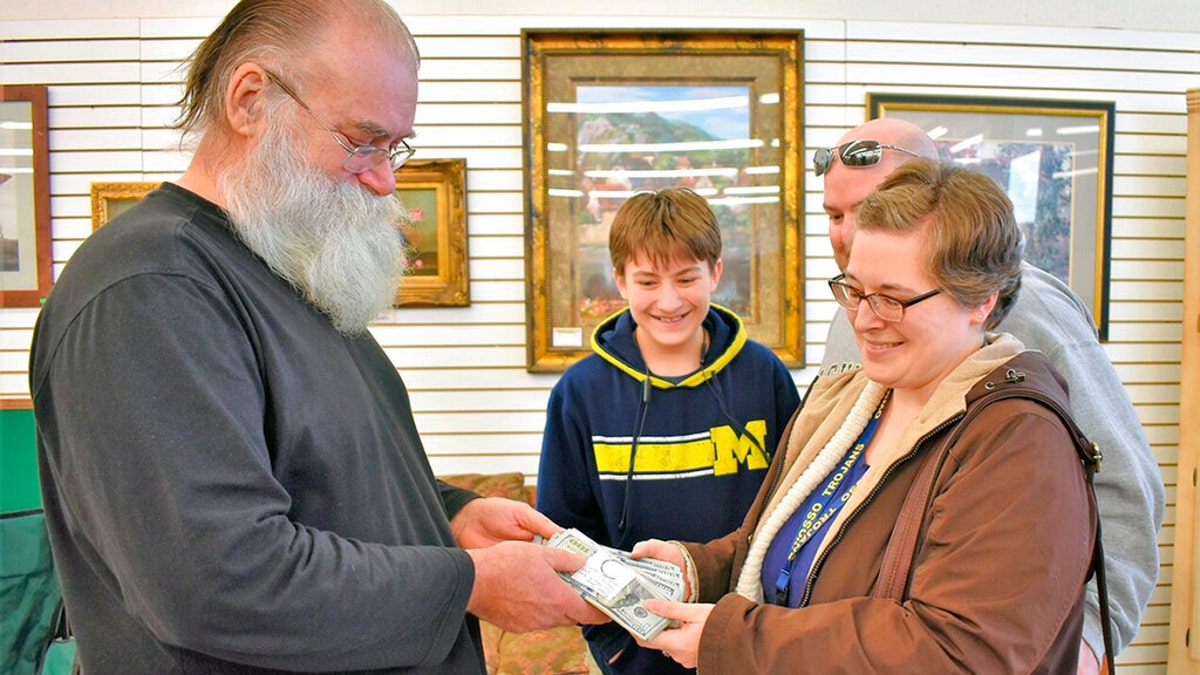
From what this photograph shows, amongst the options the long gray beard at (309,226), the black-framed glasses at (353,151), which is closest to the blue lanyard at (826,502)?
the long gray beard at (309,226)

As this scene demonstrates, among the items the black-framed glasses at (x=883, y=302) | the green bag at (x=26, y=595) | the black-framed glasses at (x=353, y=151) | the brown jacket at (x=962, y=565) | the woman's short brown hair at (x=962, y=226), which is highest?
the black-framed glasses at (x=353, y=151)

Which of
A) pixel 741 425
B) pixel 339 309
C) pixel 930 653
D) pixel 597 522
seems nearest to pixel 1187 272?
pixel 741 425

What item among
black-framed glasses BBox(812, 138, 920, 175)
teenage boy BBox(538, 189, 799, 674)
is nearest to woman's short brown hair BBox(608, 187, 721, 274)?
teenage boy BBox(538, 189, 799, 674)

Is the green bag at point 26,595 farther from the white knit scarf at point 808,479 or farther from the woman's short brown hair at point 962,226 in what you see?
the woman's short brown hair at point 962,226

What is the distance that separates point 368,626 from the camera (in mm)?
1089

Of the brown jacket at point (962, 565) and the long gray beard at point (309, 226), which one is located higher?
the long gray beard at point (309, 226)

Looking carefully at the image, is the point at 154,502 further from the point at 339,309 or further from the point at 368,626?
the point at 339,309

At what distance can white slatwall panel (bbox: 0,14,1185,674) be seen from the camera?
3893 mm

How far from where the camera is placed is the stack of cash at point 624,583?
4.94 feet

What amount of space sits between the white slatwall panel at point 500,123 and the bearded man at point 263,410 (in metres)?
2.49

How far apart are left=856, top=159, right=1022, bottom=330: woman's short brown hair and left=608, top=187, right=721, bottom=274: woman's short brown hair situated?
807 mm

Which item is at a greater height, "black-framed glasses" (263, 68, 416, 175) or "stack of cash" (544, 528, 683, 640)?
"black-framed glasses" (263, 68, 416, 175)

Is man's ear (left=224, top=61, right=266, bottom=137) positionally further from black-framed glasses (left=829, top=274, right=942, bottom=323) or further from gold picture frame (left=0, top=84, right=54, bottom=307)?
gold picture frame (left=0, top=84, right=54, bottom=307)

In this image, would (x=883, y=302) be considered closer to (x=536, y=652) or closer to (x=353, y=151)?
(x=353, y=151)
